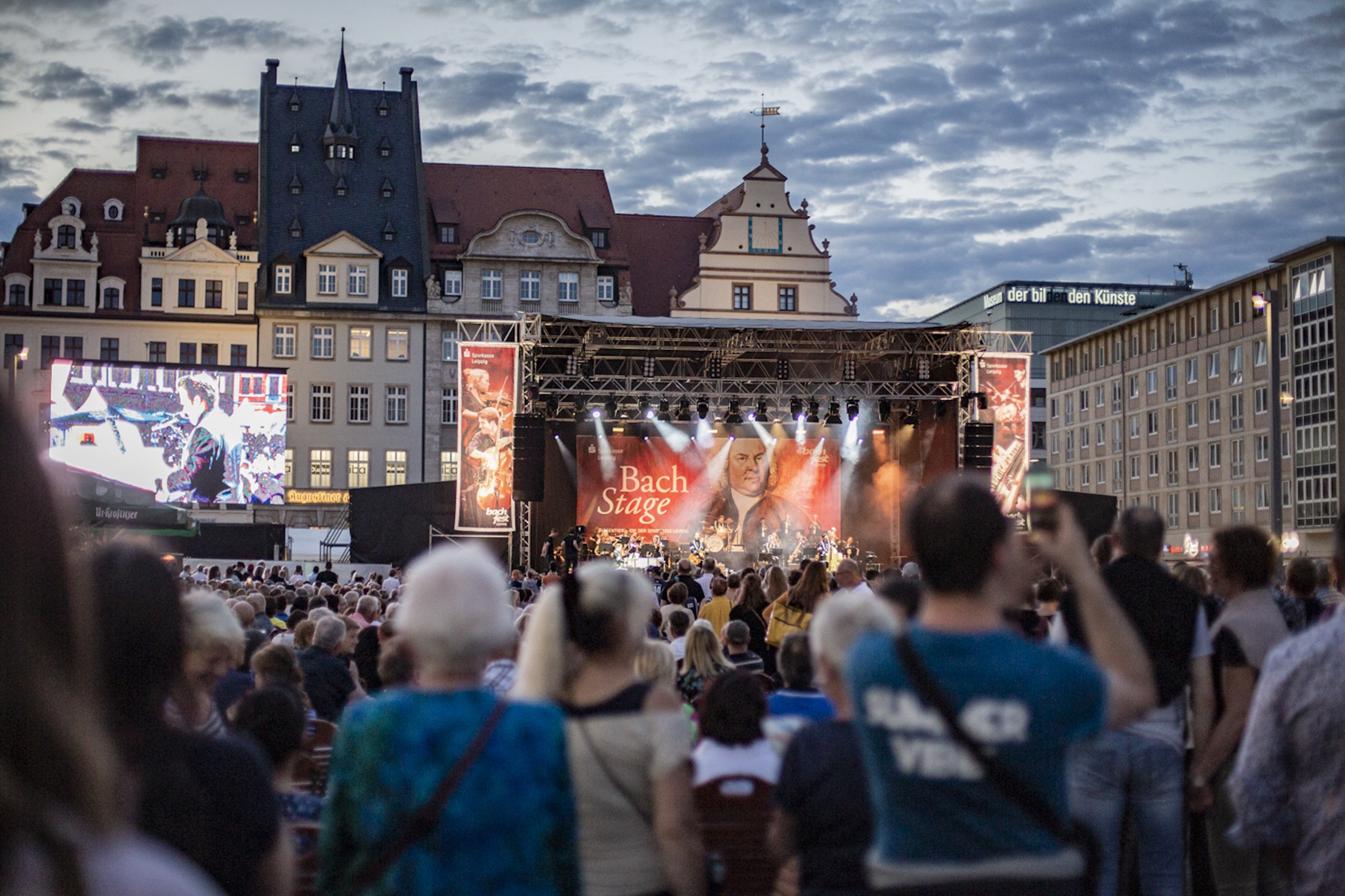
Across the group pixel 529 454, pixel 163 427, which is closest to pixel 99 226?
pixel 163 427

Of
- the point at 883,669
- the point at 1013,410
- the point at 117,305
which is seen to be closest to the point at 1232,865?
the point at 883,669

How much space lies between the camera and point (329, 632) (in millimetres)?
7383

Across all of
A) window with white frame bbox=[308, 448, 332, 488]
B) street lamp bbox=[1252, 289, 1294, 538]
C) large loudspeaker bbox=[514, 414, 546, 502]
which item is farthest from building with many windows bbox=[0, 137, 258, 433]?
street lamp bbox=[1252, 289, 1294, 538]

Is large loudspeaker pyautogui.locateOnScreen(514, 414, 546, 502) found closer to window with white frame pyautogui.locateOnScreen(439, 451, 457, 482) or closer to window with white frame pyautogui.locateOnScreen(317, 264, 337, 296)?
window with white frame pyautogui.locateOnScreen(439, 451, 457, 482)

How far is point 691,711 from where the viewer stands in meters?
6.29

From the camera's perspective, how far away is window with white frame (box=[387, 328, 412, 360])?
163 feet

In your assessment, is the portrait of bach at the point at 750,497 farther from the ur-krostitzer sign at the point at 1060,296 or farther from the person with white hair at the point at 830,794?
the ur-krostitzer sign at the point at 1060,296

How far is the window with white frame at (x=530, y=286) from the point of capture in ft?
161

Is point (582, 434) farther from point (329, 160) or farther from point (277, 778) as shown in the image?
point (277, 778)

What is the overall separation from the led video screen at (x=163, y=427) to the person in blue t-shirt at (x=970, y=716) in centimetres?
3811

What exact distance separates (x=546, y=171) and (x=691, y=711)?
49.7m

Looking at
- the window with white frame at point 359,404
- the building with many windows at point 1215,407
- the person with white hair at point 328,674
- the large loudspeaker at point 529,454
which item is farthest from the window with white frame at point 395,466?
the person with white hair at point 328,674

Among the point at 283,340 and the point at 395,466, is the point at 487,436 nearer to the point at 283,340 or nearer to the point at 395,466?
the point at 395,466

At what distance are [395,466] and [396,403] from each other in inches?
90.4
